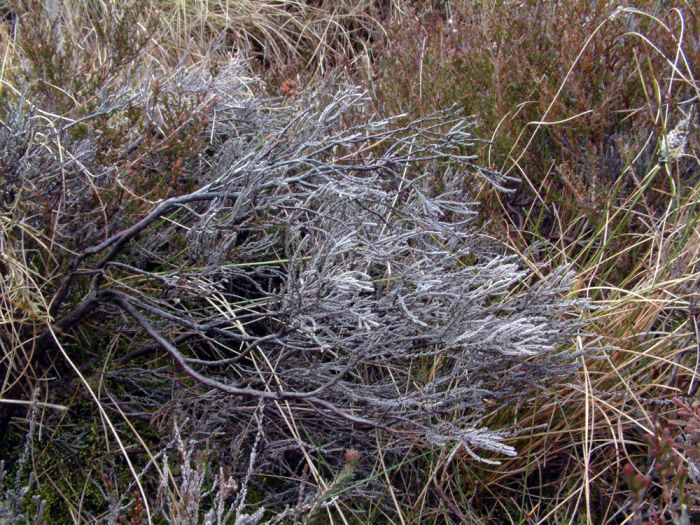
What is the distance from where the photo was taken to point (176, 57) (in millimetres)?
4207

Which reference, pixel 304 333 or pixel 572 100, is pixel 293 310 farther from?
pixel 572 100

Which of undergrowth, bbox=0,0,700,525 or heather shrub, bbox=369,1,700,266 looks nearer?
undergrowth, bbox=0,0,700,525

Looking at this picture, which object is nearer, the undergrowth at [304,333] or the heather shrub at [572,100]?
the undergrowth at [304,333]

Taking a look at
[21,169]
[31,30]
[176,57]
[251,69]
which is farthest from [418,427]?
[176,57]

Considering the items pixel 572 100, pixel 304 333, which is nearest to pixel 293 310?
pixel 304 333

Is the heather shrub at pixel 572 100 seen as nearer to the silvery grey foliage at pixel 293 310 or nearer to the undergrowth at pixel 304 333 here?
the undergrowth at pixel 304 333

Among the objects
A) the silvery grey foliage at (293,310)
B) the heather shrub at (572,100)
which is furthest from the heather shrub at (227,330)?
the heather shrub at (572,100)

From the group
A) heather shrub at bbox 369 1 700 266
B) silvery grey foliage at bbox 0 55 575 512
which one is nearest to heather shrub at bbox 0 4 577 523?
silvery grey foliage at bbox 0 55 575 512

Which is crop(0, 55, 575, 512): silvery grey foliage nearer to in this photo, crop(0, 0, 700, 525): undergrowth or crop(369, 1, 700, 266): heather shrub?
crop(0, 0, 700, 525): undergrowth

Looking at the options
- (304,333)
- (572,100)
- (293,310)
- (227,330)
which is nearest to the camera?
(293,310)

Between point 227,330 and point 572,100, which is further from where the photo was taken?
point 572,100

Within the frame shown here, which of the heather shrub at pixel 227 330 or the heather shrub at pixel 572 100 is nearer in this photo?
the heather shrub at pixel 227 330

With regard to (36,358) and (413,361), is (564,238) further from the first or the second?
(36,358)

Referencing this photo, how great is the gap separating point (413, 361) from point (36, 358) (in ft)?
3.28
